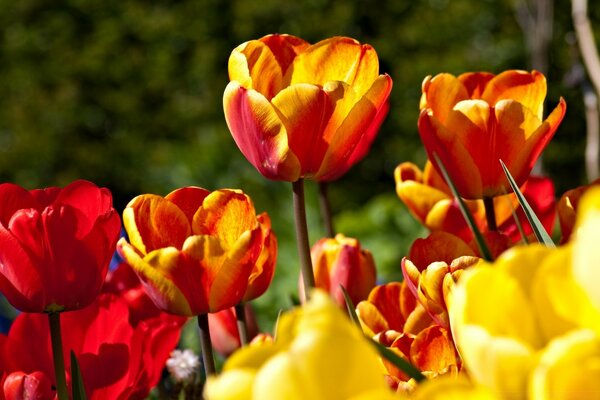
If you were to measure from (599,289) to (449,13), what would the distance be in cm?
460

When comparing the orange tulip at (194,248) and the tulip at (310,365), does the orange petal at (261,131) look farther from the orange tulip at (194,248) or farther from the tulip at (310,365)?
the tulip at (310,365)

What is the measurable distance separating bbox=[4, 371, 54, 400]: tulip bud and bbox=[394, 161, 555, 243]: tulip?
32cm

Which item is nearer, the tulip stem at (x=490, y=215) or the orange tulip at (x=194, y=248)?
the orange tulip at (x=194, y=248)

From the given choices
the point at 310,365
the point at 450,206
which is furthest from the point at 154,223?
the point at 310,365

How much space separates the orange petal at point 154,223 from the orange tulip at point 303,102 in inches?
3.0

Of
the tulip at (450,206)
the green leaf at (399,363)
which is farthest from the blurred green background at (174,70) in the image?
the green leaf at (399,363)

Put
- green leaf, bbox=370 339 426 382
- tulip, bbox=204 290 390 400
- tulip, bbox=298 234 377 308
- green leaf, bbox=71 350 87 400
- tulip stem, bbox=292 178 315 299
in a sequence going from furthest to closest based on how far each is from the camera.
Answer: tulip, bbox=298 234 377 308
tulip stem, bbox=292 178 315 299
green leaf, bbox=71 350 87 400
green leaf, bbox=370 339 426 382
tulip, bbox=204 290 390 400

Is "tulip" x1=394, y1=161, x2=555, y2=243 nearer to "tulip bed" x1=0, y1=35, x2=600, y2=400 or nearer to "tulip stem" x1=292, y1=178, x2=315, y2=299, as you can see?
"tulip bed" x1=0, y1=35, x2=600, y2=400

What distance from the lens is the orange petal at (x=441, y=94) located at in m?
0.75

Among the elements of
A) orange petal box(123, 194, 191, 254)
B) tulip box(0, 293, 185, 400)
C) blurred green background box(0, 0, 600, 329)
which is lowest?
blurred green background box(0, 0, 600, 329)

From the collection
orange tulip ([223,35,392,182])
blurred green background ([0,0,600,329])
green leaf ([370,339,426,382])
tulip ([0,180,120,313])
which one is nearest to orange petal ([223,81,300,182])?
orange tulip ([223,35,392,182])

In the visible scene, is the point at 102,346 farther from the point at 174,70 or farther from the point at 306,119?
the point at 174,70

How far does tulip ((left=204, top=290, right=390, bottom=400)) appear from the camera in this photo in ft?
1.02

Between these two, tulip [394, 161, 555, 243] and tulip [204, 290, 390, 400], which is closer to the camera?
tulip [204, 290, 390, 400]
